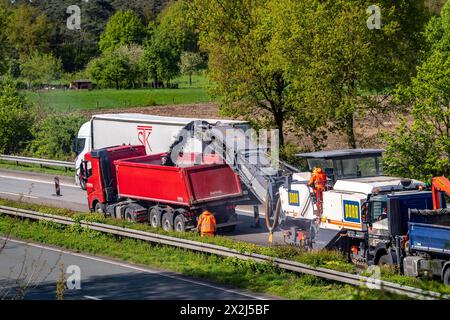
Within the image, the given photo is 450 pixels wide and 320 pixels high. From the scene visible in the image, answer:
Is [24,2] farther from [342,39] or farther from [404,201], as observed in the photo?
[404,201]

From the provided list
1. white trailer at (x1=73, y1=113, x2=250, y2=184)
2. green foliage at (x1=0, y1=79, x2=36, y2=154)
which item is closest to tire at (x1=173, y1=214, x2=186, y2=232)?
white trailer at (x1=73, y1=113, x2=250, y2=184)

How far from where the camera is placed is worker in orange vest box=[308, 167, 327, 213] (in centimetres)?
2338

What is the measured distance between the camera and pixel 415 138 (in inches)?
1182

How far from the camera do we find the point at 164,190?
2892 cm

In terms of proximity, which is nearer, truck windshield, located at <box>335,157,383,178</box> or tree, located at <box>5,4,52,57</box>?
truck windshield, located at <box>335,157,383,178</box>

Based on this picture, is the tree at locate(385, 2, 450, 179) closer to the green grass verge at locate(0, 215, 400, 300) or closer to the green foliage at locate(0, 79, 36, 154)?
the green grass verge at locate(0, 215, 400, 300)

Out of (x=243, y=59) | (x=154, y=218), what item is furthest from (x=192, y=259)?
(x=243, y=59)

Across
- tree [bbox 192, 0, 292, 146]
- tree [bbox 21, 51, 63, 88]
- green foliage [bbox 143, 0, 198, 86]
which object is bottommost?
tree [bbox 192, 0, 292, 146]

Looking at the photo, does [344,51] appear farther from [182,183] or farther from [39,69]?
[39,69]

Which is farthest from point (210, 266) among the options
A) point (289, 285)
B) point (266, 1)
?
point (266, 1)

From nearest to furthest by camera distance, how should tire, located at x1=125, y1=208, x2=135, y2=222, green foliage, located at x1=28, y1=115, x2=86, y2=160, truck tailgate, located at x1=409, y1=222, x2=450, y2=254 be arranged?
1. truck tailgate, located at x1=409, y1=222, x2=450, y2=254
2. tire, located at x1=125, y1=208, x2=135, y2=222
3. green foliage, located at x1=28, y1=115, x2=86, y2=160

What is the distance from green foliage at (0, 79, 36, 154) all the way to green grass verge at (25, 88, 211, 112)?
22.7 metres

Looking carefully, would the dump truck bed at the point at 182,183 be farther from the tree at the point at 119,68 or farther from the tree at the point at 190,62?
the tree at the point at 190,62

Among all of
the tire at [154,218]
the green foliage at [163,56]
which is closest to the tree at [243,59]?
the tire at [154,218]
